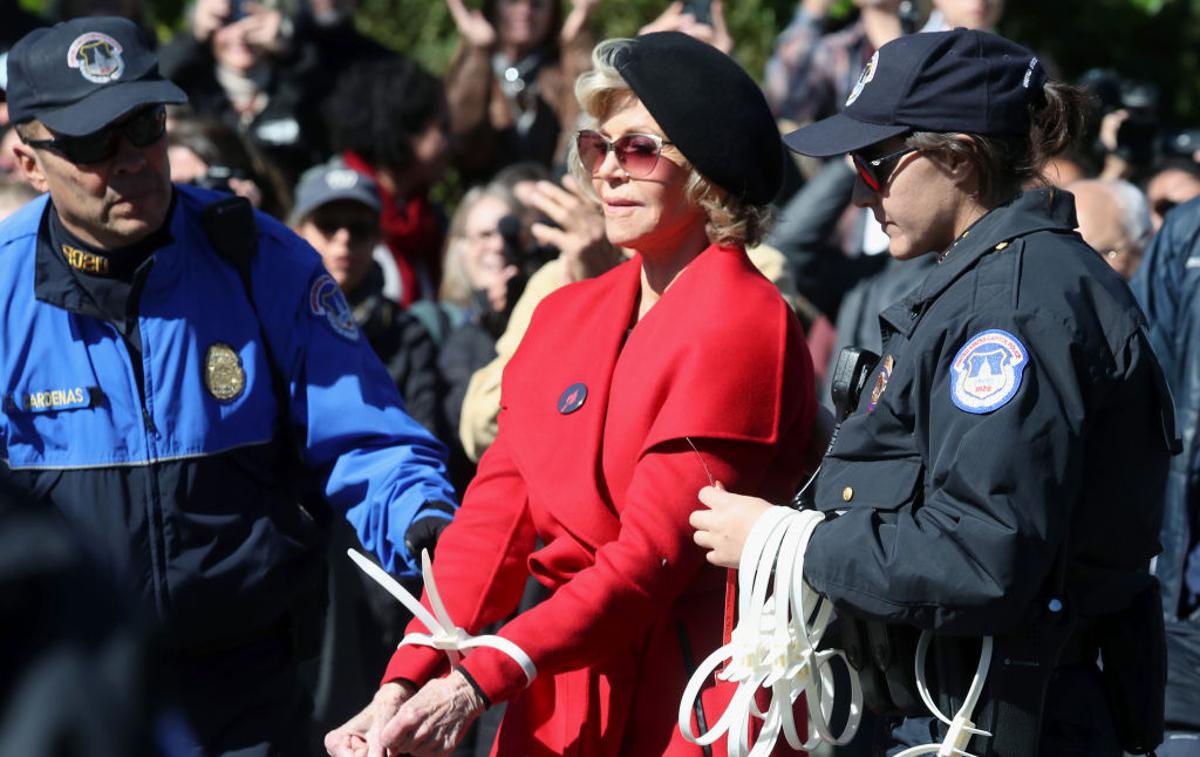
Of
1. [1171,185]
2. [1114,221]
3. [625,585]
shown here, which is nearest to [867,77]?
[625,585]

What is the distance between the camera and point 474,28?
855 centimetres

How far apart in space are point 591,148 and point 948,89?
883 millimetres

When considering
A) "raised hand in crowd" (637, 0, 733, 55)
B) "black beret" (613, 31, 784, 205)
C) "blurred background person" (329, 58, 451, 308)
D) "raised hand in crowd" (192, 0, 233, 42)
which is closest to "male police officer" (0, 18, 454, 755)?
"black beret" (613, 31, 784, 205)

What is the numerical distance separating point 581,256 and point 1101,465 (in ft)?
7.69

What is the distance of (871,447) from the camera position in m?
3.15

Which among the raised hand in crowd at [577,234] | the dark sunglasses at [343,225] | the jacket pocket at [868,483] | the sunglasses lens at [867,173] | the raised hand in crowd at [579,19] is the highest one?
the sunglasses lens at [867,173]

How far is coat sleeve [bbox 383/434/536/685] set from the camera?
3.67 m

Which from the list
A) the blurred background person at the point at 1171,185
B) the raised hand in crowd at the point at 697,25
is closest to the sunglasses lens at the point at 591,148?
the raised hand in crowd at the point at 697,25

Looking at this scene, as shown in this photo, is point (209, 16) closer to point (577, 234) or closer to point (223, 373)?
point (577, 234)

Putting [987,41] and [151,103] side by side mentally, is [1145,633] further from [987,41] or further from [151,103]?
[151,103]

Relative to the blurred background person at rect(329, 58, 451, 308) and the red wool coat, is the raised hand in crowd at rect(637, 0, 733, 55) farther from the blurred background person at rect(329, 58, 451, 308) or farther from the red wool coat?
the red wool coat

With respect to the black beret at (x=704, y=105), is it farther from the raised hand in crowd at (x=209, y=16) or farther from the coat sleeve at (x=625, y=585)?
the raised hand in crowd at (x=209, y=16)

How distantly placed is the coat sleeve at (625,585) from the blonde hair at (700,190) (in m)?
A: 0.49

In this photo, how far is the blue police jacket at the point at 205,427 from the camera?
3887 mm
